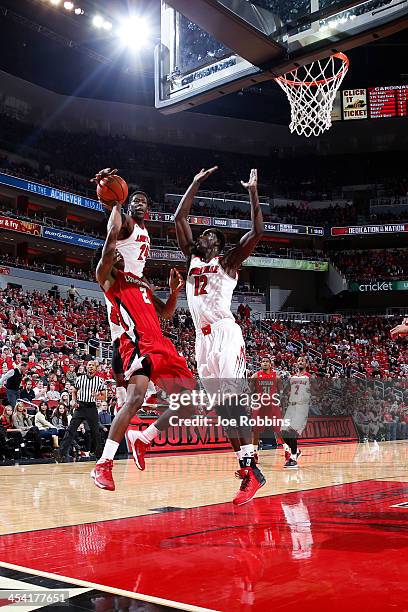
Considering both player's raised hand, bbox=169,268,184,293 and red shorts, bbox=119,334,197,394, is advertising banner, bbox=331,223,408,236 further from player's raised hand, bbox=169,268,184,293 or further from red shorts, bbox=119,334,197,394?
red shorts, bbox=119,334,197,394

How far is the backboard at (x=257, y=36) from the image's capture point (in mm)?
4957

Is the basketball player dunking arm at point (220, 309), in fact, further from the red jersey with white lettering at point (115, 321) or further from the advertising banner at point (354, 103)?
the advertising banner at point (354, 103)

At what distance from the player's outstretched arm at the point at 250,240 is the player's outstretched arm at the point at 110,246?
0.96 m

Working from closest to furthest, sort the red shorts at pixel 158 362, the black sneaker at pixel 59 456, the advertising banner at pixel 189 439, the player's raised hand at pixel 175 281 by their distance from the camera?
1. the red shorts at pixel 158 362
2. the player's raised hand at pixel 175 281
3. the black sneaker at pixel 59 456
4. the advertising banner at pixel 189 439

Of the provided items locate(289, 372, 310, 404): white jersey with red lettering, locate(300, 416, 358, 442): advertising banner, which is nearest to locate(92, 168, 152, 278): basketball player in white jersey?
locate(289, 372, 310, 404): white jersey with red lettering

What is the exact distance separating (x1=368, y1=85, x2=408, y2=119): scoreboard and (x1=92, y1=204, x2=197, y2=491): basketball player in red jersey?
2935 centimetres

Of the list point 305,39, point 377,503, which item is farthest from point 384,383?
point 305,39

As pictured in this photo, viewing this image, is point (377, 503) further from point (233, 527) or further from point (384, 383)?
point (384, 383)

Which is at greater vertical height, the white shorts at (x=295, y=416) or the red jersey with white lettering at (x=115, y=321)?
the red jersey with white lettering at (x=115, y=321)

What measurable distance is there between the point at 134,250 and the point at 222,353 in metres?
1.05

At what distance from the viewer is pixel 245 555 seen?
3.61 m

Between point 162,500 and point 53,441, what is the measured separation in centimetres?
544

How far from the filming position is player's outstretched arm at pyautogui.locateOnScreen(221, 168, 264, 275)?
481 cm

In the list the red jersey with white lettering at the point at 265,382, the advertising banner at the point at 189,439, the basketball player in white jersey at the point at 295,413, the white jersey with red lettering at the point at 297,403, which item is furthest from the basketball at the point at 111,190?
the advertising banner at the point at 189,439
